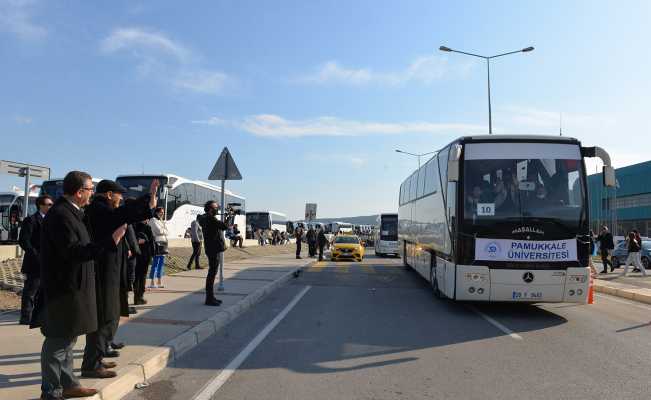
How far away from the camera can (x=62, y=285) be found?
426 cm

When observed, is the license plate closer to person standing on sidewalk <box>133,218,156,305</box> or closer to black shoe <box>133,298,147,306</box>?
person standing on sidewalk <box>133,218,156,305</box>

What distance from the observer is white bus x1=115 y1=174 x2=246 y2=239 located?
2669 cm

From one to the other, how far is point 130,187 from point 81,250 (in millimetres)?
24260

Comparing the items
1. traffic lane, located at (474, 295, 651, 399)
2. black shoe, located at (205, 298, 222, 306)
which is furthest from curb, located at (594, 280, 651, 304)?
black shoe, located at (205, 298, 222, 306)

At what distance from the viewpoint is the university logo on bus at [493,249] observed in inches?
368

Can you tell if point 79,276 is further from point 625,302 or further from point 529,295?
point 625,302

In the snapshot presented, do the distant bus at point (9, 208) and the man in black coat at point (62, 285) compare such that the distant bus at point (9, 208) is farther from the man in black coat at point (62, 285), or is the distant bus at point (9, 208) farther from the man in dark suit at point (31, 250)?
the man in black coat at point (62, 285)

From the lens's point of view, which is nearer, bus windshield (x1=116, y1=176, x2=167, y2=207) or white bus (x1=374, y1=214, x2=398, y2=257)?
bus windshield (x1=116, y1=176, x2=167, y2=207)

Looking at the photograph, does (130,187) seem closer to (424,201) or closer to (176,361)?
(424,201)

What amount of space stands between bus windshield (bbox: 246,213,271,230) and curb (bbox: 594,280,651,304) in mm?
42832

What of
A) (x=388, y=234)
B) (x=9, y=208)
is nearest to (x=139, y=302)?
(x=9, y=208)

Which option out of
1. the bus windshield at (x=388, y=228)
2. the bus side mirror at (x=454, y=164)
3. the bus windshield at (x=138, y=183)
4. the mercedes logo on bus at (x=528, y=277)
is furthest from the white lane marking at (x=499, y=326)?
the bus windshield at (x=388, y=228)

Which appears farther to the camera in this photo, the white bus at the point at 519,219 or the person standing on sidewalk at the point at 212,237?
the person standing on sidewalk at the point at 212,237

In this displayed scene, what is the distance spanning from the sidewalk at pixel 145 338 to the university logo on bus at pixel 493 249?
185 inches
